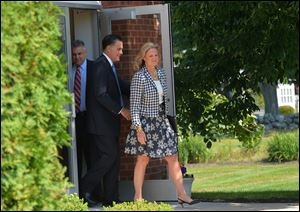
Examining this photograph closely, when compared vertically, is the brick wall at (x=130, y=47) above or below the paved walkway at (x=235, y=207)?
above

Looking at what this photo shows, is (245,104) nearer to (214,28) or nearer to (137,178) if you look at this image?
(214,28)

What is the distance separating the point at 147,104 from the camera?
10.5 metres

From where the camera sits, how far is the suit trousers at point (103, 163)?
35.5ft

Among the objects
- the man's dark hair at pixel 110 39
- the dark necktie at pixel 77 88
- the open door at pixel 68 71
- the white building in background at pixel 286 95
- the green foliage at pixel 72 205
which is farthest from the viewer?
the white building in background at pixel 286 95

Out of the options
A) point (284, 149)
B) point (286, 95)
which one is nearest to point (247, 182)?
point (284, 149)

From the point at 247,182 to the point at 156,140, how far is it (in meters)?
4.69

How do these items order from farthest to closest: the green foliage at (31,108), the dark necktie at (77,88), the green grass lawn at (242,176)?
the green grass lawn at (242,176) < the dark necktie at (77,88) < the green foliage at (31,108)

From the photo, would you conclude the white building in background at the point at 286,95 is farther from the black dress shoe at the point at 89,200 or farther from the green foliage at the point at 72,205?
the green foliage at the point at 72,205

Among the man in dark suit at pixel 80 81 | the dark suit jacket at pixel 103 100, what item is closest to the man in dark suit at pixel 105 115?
the dark suit jacket at pixel 103 100

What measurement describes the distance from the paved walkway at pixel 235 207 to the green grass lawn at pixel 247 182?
0.56 metres

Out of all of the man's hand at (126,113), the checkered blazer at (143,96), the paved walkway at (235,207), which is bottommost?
the paved walkway at (235,207)

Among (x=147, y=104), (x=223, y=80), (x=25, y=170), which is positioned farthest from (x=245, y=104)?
(x=25, y=170)

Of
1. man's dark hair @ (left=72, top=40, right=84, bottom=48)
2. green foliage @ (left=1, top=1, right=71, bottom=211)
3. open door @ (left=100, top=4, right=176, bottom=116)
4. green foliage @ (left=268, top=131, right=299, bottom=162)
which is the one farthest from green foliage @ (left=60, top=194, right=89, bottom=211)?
green foliage @ (left=268, top=131, right=299, bottom=162)

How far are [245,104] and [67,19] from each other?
2654 mm
